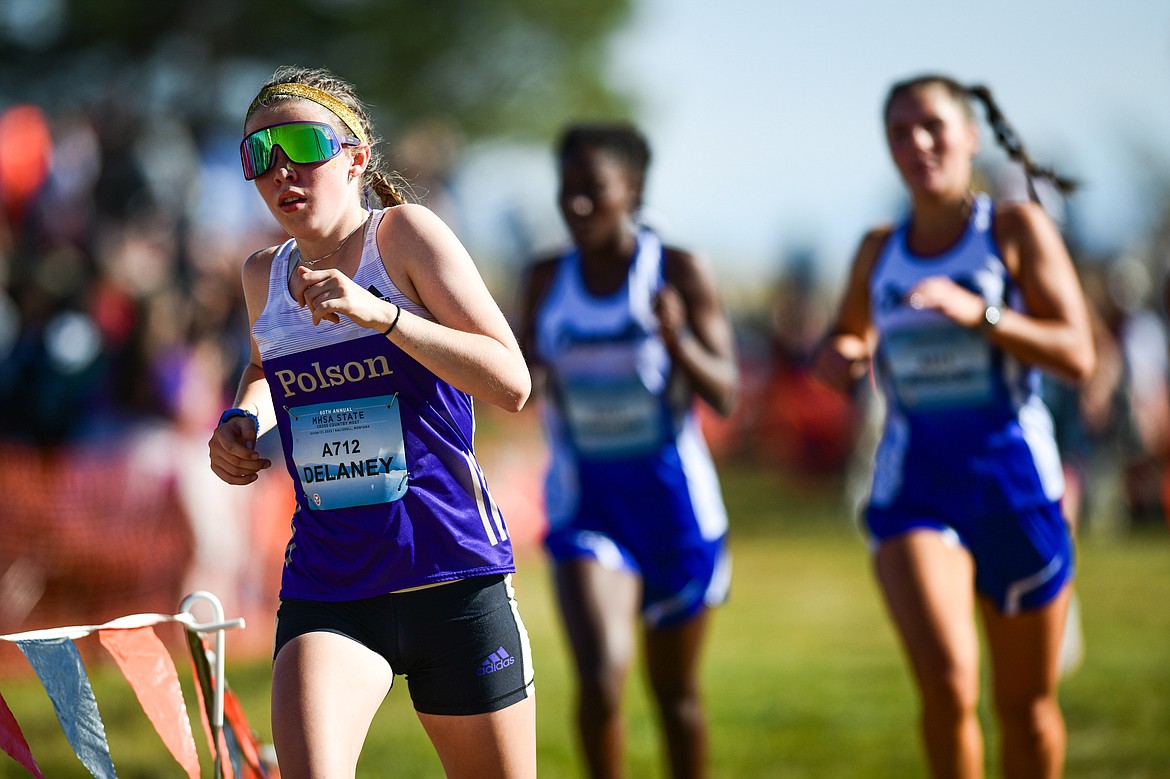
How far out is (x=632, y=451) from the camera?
195 inches

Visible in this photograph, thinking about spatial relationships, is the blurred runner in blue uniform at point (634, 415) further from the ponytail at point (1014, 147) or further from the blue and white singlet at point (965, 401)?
the ponytail at point (1014, 147)

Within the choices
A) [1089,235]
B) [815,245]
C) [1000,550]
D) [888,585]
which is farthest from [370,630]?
[815,245]

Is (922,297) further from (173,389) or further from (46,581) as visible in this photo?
(46,581)

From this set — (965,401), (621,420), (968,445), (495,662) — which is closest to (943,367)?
(965,401)

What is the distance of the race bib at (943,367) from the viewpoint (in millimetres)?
4359

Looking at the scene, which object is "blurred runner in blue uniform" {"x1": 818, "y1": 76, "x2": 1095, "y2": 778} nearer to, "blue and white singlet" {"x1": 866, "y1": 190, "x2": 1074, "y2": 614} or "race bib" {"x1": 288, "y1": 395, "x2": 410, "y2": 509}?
"blue and white singlet" {"x1": 866, "y1": 190, "x2": 1074, "y2": 614}

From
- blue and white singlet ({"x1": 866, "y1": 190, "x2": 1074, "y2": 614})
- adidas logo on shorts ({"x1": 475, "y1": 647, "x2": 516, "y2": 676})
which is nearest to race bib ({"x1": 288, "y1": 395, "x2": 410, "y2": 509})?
adidas logo on shorts ({"x1": 475, "y1": 647, "x2": 516, "y2": 676})

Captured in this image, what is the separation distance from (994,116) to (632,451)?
5.69 feet

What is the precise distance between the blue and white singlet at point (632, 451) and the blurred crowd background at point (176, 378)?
0.87 m

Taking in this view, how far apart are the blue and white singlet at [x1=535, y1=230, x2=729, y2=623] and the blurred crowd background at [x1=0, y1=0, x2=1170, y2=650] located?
2.87ft

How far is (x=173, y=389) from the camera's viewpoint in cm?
839

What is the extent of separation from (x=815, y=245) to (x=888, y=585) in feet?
65.4

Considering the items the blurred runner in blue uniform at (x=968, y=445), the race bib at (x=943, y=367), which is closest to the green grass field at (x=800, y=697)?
the blurred runner in blue uniform at (x=968, y=445)

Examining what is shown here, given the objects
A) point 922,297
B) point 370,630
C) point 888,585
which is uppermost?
point 922,297
